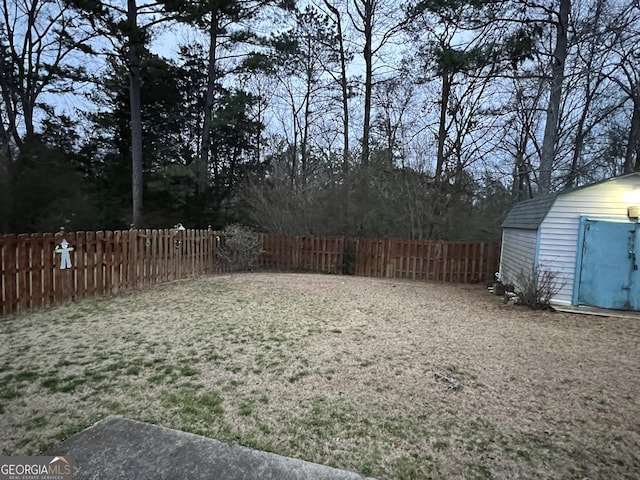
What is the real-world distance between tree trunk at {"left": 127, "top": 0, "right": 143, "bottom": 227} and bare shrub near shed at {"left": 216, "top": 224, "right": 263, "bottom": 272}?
5.31 metres

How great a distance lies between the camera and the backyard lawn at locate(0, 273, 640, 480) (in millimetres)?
2332

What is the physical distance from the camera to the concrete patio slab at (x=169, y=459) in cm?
197

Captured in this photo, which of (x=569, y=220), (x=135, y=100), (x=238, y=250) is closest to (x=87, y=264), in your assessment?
(x=238, y=250)

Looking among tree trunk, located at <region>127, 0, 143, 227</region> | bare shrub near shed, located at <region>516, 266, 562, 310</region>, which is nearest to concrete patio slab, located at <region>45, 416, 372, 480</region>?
bare shrub near shed, located at <region>516, 266, 562, 310</region>

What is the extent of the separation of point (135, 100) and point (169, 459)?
47.1ft

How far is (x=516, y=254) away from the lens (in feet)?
27.6

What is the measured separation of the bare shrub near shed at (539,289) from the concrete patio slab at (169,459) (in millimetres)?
6007

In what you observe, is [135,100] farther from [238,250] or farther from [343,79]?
[343,79]

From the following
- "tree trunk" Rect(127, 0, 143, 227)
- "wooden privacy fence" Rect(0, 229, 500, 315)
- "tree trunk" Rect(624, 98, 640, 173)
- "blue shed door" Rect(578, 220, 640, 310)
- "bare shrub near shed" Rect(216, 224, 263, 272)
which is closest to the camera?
"wooden privacy fence" Rect(0, 229, 500, 315)

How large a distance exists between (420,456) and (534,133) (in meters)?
19.5

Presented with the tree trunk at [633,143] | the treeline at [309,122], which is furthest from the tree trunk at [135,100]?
the tree trunk at [633,143]

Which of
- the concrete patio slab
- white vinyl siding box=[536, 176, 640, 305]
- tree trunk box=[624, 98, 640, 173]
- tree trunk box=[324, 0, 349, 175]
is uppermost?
tree trunk box=[324, 0, 349, 175]

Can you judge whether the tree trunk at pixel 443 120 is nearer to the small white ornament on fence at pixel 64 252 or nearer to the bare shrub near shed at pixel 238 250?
Result: the bare shrub near shed at pixel 238 250

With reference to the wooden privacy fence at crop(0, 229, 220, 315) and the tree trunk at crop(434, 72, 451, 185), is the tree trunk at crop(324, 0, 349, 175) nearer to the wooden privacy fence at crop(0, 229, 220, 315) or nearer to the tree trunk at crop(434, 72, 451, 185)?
the tree trunk at crop(434, 72, 451, 185)
